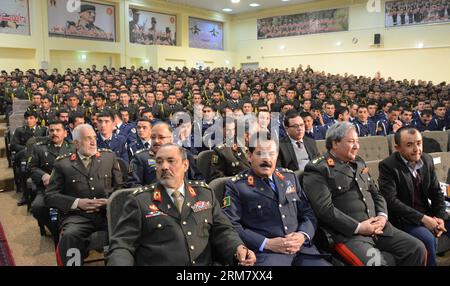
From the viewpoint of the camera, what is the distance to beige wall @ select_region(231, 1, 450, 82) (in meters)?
13.9

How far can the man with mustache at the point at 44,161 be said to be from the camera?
9.32 feet

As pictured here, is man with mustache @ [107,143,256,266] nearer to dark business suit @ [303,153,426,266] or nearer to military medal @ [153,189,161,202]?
military medal @ [153,189,161,202]

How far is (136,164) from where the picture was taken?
2682mm

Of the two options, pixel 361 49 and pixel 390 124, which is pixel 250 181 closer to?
pixel 390 124

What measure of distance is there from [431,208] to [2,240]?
3.29m

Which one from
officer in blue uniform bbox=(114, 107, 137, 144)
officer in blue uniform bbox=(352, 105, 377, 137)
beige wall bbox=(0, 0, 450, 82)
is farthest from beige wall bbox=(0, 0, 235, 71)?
officer in blue uniform bbox=(352, 105, 377, 137)

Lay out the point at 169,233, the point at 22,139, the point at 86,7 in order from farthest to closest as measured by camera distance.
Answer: the point at 86,7 < the point at 22,139 < the point at 169,233

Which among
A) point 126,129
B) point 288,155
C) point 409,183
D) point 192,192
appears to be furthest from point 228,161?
point 126,129

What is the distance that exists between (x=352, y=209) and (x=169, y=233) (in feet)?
3.58

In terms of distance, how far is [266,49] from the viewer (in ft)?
62.9

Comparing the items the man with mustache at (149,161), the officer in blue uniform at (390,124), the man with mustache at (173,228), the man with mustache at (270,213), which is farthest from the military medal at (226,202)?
the officer in blue uniform at (390,124)

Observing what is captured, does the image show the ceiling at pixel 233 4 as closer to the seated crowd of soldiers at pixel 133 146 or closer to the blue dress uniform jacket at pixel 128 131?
the seated crowd of soldiers at pixel 133 146

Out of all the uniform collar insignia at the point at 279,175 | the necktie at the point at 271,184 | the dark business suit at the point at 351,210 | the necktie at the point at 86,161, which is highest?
the necktie at the point at 86,161

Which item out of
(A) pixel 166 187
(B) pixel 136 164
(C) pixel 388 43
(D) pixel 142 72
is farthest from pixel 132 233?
(C) pixel 388 43
